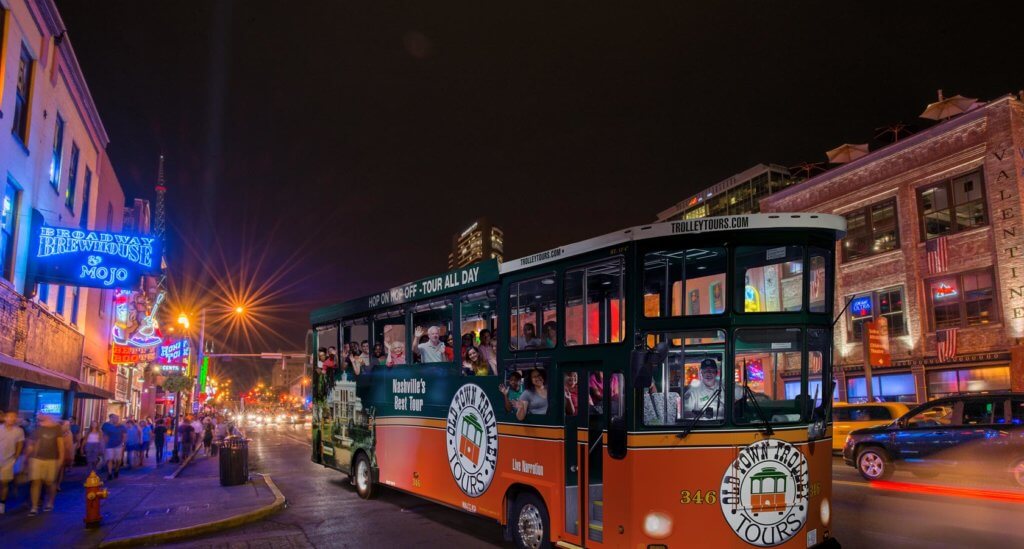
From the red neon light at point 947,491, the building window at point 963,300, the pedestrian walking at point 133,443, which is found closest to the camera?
the red neon light at point 947,491

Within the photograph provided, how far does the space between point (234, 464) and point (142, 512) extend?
3679mm

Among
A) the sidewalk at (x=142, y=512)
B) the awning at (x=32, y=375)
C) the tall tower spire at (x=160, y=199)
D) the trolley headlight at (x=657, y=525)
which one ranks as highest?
the tall tower spire at (x=160, y=199)

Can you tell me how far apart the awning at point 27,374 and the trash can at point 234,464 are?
163 inches

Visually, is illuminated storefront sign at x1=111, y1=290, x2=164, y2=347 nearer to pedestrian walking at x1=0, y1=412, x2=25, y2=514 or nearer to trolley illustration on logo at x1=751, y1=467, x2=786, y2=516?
pedestrian walking at x1=0, y1=412, x2=25, y2=514

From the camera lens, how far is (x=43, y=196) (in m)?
19.0

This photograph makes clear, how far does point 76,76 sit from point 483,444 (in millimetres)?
19829

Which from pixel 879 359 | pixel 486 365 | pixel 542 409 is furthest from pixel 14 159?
pixel 879 359

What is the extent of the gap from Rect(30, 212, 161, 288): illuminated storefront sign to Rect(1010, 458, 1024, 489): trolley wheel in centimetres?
2051

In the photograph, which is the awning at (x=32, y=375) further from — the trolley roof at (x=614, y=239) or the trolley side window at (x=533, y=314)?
the trolley side window at (x=533, y=314)

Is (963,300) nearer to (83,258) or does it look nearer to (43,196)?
(83,258)

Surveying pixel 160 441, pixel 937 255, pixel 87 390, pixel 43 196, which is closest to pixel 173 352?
pixel 160 441

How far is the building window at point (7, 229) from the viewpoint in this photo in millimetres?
15836

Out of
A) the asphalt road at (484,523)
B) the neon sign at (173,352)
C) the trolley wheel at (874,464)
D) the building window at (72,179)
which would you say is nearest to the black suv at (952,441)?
the trolley wheel at (874,464)

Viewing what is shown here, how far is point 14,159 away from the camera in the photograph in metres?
16.4
